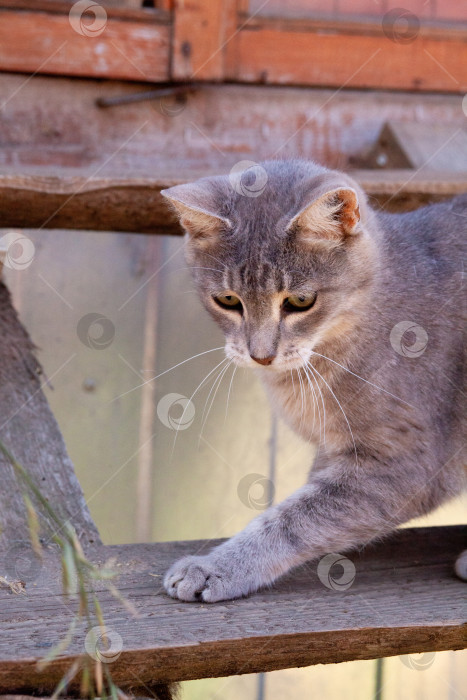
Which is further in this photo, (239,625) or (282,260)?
(282,260)

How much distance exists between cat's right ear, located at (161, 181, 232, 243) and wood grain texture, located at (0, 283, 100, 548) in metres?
0.70

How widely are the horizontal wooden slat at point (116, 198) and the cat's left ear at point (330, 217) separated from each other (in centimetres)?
66

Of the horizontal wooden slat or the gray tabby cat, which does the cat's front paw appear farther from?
the horizontal wooden slat

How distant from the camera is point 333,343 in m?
2.15

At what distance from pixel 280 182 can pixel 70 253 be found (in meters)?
1.56

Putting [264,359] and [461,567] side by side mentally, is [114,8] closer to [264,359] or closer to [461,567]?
[264,359]

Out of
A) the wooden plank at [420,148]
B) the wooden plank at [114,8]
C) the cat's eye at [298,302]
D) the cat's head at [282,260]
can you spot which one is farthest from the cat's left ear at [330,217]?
the wooden plank at [114,8]

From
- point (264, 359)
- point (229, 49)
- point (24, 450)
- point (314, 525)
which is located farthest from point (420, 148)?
point (24, 450)

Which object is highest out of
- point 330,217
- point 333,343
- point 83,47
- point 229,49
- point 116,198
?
point 229,49

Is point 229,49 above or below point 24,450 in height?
above

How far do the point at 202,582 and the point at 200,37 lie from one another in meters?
2.39

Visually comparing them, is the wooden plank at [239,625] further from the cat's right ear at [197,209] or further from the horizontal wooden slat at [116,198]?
the horizontal wooden slat at [116,198]

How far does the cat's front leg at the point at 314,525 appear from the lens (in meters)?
1.90

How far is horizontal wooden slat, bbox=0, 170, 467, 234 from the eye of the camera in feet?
8.05
